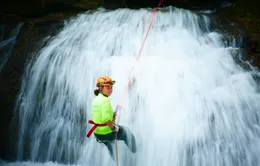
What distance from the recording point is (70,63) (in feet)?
19.6

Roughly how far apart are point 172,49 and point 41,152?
13.2ft

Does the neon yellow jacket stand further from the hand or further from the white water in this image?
the white water

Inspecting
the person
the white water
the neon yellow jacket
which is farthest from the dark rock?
the neon yellow jacket

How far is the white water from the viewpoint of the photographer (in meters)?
4.54

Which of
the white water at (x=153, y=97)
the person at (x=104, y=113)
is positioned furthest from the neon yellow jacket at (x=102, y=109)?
the white water at (x=153, y=97)

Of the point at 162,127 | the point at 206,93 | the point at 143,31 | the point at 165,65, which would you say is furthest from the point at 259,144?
the point at 143,31

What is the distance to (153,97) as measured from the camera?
512 cm

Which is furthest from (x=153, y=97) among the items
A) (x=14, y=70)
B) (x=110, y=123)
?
(x=14, y=70)

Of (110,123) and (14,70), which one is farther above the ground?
(14,70)

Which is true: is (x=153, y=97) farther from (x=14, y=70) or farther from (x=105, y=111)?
(x=14, y=70)

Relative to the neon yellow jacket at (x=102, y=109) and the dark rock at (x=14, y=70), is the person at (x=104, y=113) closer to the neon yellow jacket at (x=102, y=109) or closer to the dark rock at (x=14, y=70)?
the neon yellow jacket at (x=102, y=109)

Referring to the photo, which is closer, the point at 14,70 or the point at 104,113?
the point at 104,113

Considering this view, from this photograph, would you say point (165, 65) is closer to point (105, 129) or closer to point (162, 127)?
point (162, 127)

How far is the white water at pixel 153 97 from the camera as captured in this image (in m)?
4.54
